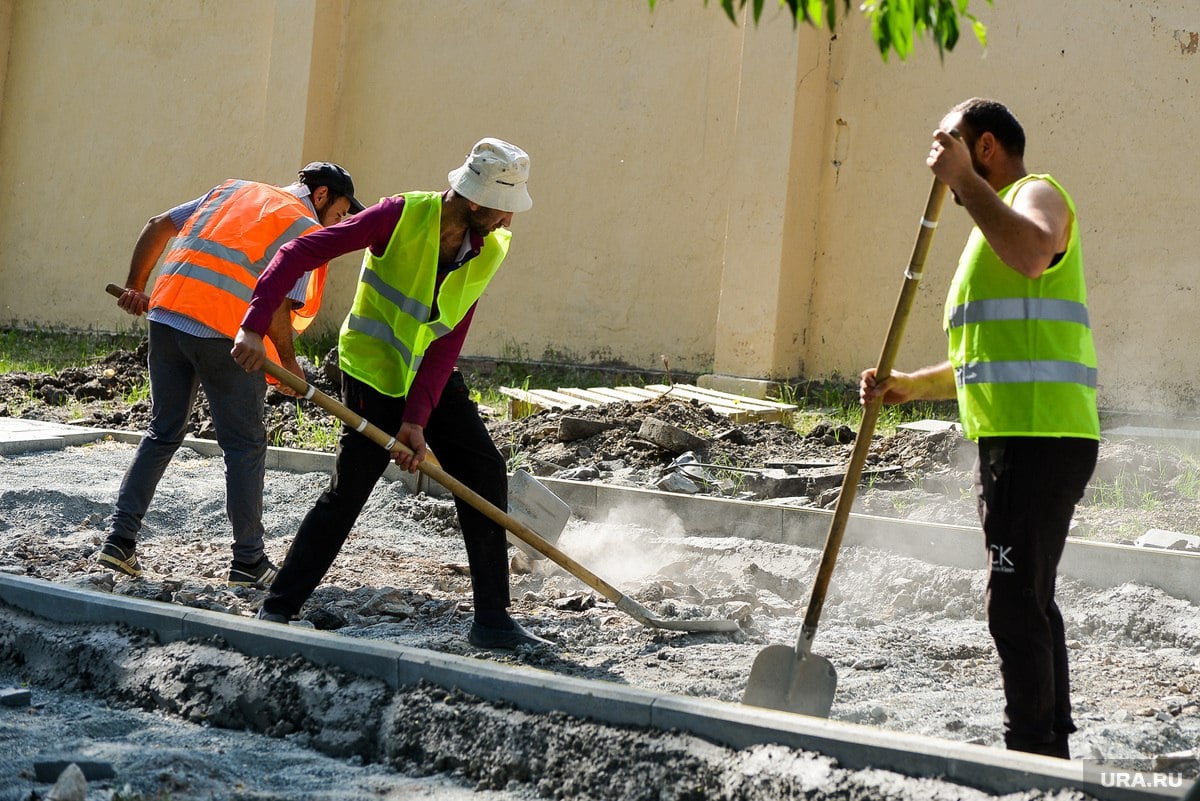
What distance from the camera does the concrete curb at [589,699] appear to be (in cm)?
276

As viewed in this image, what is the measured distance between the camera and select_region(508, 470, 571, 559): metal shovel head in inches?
212

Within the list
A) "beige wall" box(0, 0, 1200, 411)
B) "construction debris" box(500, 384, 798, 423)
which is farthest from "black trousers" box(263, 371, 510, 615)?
"beige wall" box(0, 0, 1200, 411)

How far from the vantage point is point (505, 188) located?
4211 millimetres

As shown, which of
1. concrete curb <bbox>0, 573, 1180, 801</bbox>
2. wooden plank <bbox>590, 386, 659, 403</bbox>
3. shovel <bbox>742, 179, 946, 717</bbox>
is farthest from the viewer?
wooden plank <bbox>590, 386, 659, 403</bbox>

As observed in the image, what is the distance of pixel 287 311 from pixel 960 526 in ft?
10.2

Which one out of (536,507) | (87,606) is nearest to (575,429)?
(536,507)

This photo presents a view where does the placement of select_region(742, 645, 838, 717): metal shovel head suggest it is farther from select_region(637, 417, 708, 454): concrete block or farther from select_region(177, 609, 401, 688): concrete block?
select_region(637, 417, 708, 454): concrete block

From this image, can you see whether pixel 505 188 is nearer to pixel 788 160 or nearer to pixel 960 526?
pixel 960 526

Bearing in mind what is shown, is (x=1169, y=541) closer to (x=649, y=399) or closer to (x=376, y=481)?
(x=376, y=481)

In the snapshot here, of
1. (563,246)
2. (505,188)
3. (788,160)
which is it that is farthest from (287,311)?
(563,246)

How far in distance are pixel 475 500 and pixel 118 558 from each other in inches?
71.9

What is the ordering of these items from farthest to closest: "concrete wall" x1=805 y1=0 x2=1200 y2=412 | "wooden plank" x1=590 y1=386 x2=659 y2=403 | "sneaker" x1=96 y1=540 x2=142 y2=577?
"wooden plank" x1=590 y1=386 x2=659 y2=403 → "concrete wall" x1=805 y1=0 x2=1200 y2=412 → "sneaker" x1=96 y1=540 x2=142 y2=577

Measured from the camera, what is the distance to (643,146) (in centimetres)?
1106

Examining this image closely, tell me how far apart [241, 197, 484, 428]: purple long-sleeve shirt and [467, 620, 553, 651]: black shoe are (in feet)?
2.52
